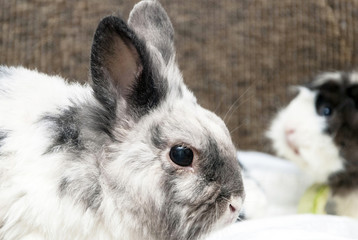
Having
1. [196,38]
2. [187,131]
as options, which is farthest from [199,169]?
[196,38]

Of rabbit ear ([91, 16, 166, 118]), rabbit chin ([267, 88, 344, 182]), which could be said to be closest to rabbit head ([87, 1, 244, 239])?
rabbit ear ([91, 16, 166, 118])

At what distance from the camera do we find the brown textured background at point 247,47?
2.41m

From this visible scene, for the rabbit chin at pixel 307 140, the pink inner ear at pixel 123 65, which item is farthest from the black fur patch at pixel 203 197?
the rabbit chin at pixel 307 140

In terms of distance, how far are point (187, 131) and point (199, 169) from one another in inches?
3.7

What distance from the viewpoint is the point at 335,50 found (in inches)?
103

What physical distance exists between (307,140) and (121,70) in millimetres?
1043

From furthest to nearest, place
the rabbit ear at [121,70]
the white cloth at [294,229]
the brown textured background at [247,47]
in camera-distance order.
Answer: the brown textured background at [247,47]
the white cloth at [294,229]
the rabbit ear at [121,70]

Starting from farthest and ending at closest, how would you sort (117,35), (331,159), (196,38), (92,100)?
(196,38) < (331,159) < (92,100) < (117,35)

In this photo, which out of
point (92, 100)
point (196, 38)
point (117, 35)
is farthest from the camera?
point (196, 38)

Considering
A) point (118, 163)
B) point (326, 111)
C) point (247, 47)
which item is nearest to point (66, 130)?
point (118, 163)

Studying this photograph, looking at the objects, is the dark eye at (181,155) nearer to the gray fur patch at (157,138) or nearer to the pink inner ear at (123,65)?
the gray fur patch at (157,138)

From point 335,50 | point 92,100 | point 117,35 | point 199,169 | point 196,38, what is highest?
point 117,35

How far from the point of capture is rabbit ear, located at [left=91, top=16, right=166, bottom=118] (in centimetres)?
115

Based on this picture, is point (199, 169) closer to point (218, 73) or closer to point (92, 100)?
point (92, 100)
